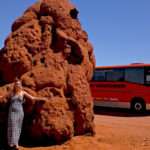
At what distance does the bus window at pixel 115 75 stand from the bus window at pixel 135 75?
0.35m

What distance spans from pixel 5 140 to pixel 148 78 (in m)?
12.9

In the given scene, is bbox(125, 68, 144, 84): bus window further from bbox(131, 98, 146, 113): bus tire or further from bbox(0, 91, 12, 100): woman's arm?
bbox(0, 91, 12, 100): woman's arm

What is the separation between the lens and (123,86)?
2145 centimetres

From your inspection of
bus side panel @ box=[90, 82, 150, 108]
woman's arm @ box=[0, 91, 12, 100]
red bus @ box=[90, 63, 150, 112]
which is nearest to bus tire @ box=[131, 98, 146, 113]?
red bus @ box=[90, 63, 150, 112]

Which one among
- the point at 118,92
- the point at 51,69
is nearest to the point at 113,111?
the point at 118,92

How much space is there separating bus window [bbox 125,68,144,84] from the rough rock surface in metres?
10.3

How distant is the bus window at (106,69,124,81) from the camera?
2153 centimetres

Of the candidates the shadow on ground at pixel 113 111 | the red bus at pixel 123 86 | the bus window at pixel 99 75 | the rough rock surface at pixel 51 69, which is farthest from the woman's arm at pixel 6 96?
the bus window at pixel 99 75

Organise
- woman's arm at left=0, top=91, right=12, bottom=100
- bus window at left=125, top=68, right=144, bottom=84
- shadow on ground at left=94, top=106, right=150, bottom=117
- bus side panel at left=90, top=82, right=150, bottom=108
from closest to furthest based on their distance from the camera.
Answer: woman's arm at left=0, top=91, right=12, bottom=100 → bus window at left=125, top=68, right=144, bottom=84 → bus side panel at left=90, top=82, right=150, bottom=108 → shadow on ground at left=94, top=106, right=150, bottom=117

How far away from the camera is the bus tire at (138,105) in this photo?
21.1 metres

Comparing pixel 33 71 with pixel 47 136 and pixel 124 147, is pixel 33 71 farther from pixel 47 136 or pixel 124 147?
pixel 124 147

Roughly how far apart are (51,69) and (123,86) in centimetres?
1247

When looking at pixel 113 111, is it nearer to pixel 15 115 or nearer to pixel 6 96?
pixel 6 96

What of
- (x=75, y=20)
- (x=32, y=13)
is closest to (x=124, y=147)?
(x=75, y=20)
